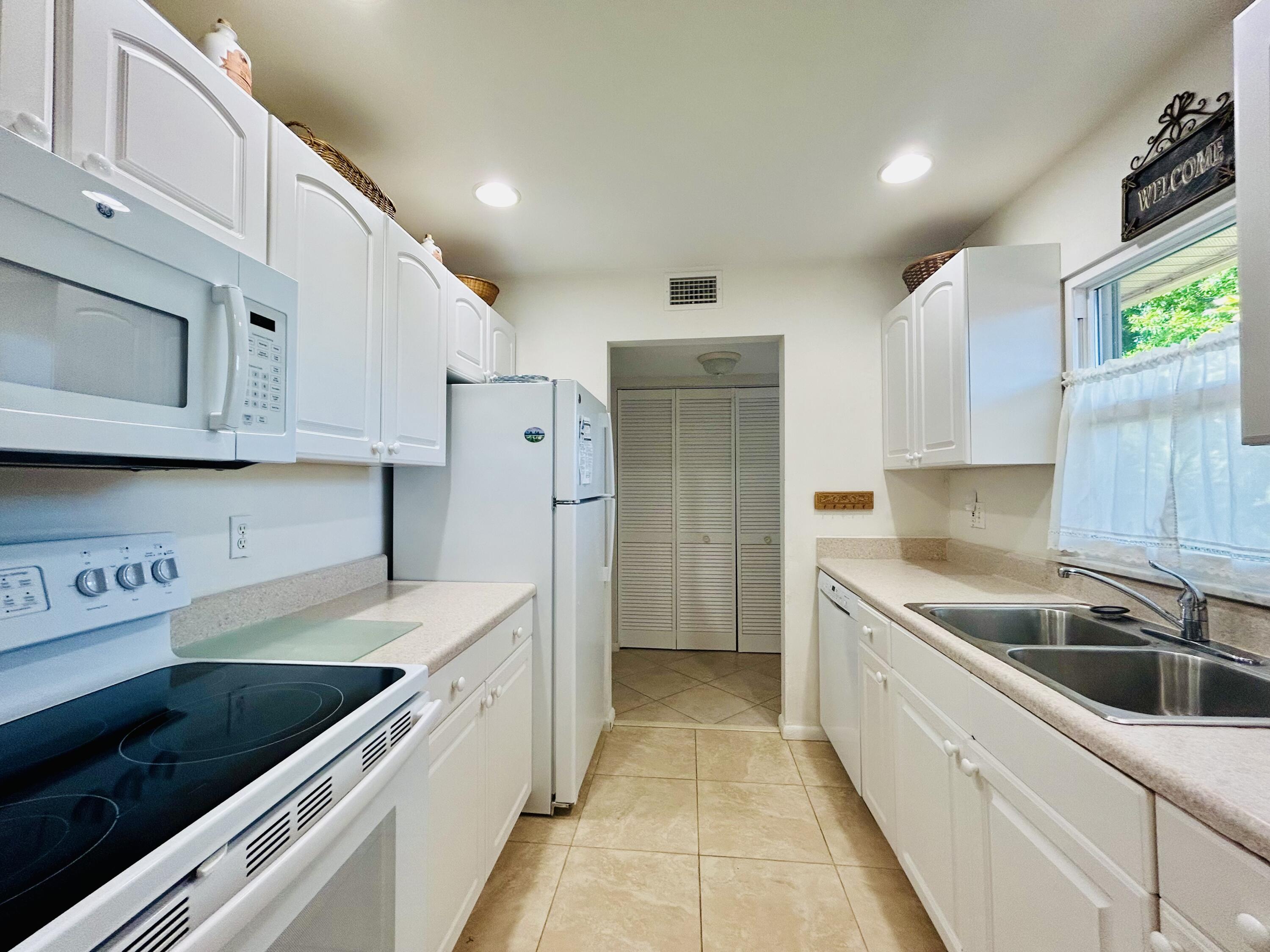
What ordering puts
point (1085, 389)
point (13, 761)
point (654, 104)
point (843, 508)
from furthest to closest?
point (843, 508)
point (1085, 389)
point (654, 104)
point (13, 761)

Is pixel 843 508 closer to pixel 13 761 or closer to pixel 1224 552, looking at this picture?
pixel 1224 552

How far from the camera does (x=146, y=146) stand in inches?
34.8

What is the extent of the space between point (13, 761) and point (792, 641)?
261 cm

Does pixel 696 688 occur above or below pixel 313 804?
below

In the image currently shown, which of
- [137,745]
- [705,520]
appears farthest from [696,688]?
[137,745]

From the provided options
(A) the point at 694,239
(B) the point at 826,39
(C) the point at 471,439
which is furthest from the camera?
(A) the point at 694,239

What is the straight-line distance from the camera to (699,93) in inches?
58.8

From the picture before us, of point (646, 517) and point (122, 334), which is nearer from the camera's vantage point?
point (122, 334)

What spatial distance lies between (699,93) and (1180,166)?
126 cm

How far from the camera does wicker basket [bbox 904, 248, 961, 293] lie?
2.18 m

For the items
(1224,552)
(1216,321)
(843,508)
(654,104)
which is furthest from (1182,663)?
(654,104)

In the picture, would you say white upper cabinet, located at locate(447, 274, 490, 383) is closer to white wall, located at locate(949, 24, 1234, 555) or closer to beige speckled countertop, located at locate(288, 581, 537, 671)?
beige speckled countertop, located at locate(288, 581, 537, 671)

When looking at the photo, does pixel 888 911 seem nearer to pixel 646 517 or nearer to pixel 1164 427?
pixel 1164 427

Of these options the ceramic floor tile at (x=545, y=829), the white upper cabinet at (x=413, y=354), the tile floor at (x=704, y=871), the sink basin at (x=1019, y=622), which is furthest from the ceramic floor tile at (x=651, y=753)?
the white upper cabinet at (x=413, y=354)
